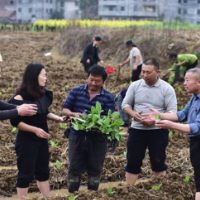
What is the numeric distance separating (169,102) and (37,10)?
1745 inches

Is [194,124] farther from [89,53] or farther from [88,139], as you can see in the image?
[89,53]

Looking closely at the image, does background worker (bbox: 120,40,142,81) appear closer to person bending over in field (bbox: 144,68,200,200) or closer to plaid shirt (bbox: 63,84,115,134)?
plaid shirt (bbox: 63,84,115,134)

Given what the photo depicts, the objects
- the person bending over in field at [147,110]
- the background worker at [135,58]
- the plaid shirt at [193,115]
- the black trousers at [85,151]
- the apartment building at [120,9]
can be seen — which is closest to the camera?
the plaid shirt at [193,115]

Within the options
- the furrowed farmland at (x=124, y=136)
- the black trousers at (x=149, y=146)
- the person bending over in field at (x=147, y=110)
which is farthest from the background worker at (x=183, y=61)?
the black trousers at (x=149, y=146)

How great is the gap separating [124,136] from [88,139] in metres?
2.93

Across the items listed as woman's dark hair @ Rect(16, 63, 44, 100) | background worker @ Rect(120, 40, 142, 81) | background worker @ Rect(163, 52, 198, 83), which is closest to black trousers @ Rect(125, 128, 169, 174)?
woman's dark hair @ Rect(16, 63, 44, 100)

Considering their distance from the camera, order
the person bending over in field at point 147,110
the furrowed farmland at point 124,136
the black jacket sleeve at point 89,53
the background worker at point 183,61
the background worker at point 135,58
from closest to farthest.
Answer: the furrowed farmland at point 124,136
the person bending over in field at point 147,110
the background worker at point 135,58
the background worker at point 183,61
the black jacket sleeve at point 89,53

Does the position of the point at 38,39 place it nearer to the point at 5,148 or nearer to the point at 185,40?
the point at 185,40

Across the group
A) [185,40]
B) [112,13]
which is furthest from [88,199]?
[112,13]

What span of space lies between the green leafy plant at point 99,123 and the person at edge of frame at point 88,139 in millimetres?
131

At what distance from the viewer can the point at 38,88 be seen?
11.8 ft

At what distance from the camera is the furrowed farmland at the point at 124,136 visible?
3944 millimetres

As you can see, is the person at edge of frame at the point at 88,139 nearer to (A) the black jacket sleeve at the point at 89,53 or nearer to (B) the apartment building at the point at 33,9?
(A) the black jacket sleeve at the point at 89,53

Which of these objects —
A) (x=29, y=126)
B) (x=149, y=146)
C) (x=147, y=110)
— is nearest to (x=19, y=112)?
(x=29, y=126)
